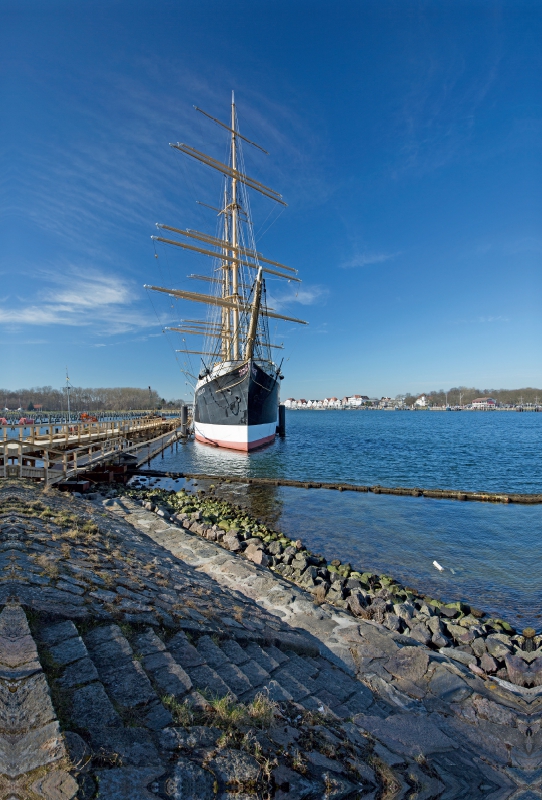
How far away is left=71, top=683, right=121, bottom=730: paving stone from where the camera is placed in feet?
9.92

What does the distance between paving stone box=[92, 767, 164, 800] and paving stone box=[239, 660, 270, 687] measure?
1983mm

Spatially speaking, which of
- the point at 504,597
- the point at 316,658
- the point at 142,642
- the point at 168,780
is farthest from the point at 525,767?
the point at 504,597

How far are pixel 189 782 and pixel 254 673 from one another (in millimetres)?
2016

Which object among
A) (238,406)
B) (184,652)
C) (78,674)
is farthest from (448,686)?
(238,406)

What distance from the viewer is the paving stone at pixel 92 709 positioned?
302cm

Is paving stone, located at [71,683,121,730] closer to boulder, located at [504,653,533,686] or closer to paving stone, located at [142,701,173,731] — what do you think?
paving stone, located at [142,701,173,731]

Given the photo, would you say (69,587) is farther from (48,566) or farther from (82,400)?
(82,400)

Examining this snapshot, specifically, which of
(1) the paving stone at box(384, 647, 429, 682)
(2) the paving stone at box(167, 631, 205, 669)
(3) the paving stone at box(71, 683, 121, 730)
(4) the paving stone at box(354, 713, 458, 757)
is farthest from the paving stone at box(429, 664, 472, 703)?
(3) the paving stone at box(71, 683, 121, 730)

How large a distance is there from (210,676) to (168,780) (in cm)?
150

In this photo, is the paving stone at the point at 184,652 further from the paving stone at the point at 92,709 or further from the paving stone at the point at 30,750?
the paving stone at the point at 30,750

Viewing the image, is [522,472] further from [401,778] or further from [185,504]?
[401,778]

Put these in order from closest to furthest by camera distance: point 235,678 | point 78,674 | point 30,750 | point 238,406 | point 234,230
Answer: point 30,750 < point 78,674 < point 235,678 < point 238,406 < point 234,230

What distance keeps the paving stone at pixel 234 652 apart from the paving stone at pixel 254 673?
73 millimetres

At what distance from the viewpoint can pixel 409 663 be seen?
19.0ft
